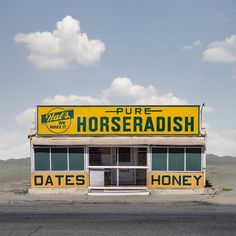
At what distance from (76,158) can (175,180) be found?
605 centimetres

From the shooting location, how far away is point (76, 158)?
26.3 m

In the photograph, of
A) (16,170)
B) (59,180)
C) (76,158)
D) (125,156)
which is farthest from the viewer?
(16,170)

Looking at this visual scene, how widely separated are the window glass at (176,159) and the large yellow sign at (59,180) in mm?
5153

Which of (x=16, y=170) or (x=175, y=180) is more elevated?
(x=175, y=180)

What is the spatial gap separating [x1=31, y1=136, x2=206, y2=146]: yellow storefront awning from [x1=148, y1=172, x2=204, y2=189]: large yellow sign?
183 centimetres

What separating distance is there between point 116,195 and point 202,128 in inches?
267

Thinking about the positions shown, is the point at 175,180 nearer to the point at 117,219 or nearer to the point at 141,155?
the point at 141,155

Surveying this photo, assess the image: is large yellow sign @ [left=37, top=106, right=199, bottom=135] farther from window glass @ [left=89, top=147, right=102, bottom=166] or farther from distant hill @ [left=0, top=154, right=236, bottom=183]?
distant hill @ [left=0, top=154, right=236, bottom=183]

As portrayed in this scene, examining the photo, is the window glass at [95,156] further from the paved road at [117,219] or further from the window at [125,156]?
the paved road at [117,219]

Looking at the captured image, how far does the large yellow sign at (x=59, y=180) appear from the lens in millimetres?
26141

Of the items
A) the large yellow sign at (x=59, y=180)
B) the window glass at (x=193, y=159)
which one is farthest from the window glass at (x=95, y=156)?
the window glass at (x=193, y=159)

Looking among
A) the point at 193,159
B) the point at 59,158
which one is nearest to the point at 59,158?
the point at 59,158

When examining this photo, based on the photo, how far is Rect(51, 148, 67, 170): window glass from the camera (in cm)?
2630

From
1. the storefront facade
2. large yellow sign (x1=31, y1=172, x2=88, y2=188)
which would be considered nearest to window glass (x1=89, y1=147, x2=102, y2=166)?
the storefront facade
